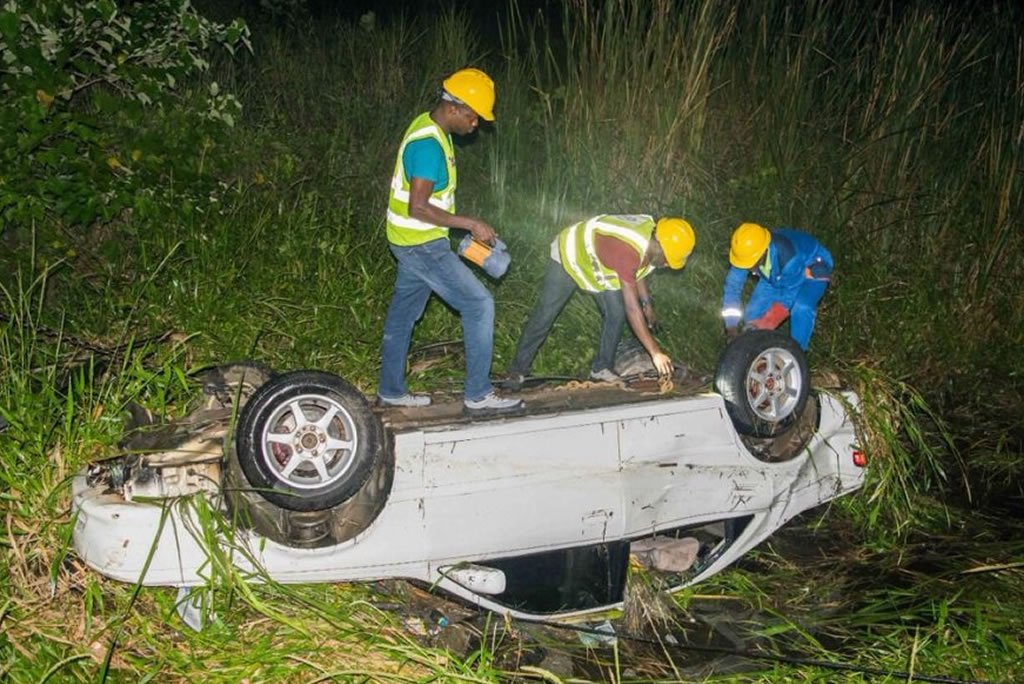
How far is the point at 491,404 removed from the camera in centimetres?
491

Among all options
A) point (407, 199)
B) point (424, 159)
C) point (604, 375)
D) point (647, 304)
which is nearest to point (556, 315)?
point (604, 375)

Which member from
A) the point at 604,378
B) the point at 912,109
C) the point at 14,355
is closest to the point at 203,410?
the point at 14,355

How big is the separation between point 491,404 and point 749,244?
6.58 feet

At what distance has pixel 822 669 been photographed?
13.6 ft

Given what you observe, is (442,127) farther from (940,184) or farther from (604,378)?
(940,184)

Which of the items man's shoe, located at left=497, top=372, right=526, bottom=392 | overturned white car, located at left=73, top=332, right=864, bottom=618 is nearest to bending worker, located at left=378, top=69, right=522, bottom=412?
overturned white car, located at left=73, top=332, right=864, bottom=618

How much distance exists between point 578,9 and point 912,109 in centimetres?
276

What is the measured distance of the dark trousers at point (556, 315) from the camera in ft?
18.7

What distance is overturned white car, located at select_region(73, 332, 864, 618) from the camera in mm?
3791

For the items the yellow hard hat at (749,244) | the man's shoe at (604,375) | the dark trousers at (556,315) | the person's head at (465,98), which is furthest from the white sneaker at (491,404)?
the yellow hard hat at (749,244)

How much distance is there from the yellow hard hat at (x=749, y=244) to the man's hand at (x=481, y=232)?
1.90 m

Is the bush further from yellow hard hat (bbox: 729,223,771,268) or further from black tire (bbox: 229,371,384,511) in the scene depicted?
yellow hard hat (bbox: 729,223,771,268)

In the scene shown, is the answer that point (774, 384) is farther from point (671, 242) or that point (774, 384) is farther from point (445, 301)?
point (445, 301)

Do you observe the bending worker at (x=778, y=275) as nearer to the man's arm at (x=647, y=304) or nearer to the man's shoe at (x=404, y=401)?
the man's arm at (x=647, y=304)
